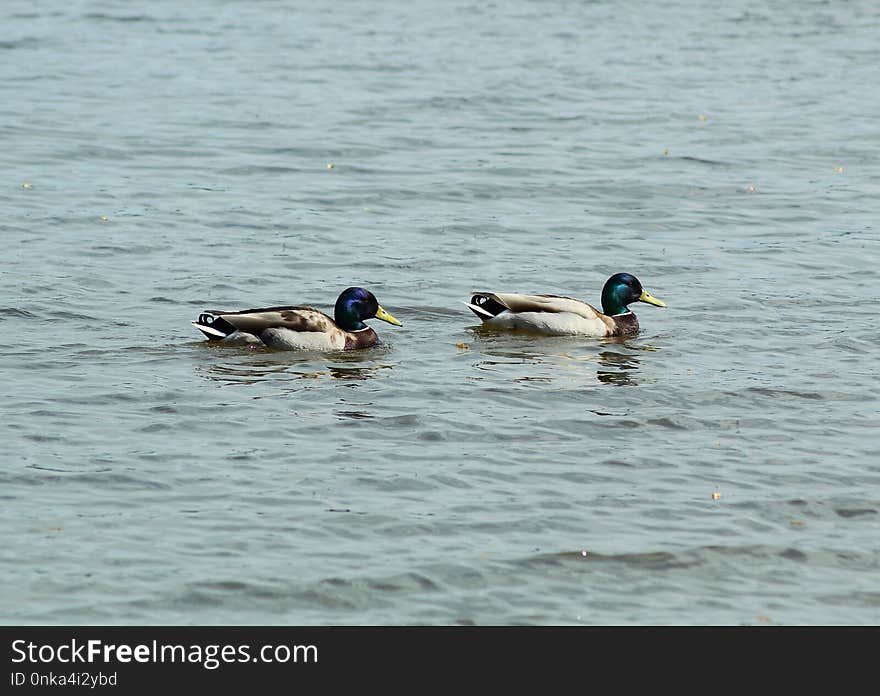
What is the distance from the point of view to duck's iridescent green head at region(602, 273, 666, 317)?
1634 centimetres

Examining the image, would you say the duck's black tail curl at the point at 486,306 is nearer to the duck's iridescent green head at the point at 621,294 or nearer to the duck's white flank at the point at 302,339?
the duck's iridescent green head at the point at 621,294

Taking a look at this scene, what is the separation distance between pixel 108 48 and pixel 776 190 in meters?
15.6

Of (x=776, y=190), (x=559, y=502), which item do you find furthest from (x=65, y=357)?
(x=776, y=190)

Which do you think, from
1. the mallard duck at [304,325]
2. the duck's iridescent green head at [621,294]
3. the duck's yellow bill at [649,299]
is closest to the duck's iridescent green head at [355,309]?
the mallard duck at [304,325]

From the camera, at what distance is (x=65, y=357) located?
46.9 ft

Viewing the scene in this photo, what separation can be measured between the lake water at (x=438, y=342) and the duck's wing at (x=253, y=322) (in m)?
0.25

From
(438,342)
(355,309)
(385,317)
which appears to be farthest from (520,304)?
(355,309)

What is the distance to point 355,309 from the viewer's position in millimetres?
15445

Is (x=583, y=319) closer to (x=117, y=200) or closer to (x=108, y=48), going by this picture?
(x=117, y=200)

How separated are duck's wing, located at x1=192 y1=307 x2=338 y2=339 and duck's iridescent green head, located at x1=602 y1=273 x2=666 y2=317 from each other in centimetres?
304

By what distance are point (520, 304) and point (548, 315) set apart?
0.30 meters

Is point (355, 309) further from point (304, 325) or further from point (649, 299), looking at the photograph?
point (649, 299)

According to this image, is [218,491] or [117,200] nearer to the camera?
[218,491]

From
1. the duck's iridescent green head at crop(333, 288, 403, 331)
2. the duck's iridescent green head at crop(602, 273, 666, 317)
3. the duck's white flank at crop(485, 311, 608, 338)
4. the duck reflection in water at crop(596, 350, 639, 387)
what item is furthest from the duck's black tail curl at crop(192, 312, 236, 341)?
the duck's iridescent green head at crop(602, 273, 666, 317)
